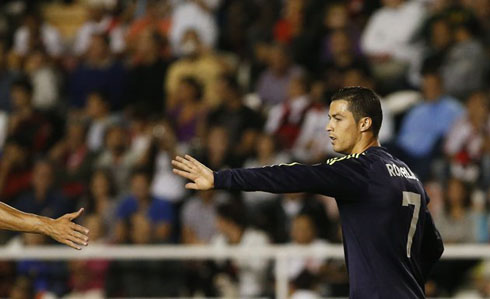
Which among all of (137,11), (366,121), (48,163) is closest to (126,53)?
(137,11)

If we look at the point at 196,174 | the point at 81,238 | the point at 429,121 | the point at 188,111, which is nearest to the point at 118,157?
the point at 188,111

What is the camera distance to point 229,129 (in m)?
12.4

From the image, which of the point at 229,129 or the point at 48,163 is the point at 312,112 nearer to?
the point at 229,129

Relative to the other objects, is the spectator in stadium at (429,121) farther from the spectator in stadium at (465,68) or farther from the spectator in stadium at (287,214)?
the spectator in stadium at (287,214)

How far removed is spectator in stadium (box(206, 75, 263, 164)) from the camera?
12.0m

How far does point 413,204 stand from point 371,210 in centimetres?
27

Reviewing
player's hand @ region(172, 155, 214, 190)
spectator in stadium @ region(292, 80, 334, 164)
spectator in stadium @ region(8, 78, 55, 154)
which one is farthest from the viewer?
spectator in stadium @ region(8, 78, 55, 154)

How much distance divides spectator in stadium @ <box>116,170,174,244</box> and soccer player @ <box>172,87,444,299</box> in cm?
518

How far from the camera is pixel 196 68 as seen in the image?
534 inches

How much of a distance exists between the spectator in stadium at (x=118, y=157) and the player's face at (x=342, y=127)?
6394 mm

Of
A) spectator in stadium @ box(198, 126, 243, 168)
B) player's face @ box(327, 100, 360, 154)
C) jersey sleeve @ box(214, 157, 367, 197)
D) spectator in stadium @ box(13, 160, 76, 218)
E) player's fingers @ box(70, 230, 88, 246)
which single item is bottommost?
player's fingers @ box(70, 230, 88, 246)

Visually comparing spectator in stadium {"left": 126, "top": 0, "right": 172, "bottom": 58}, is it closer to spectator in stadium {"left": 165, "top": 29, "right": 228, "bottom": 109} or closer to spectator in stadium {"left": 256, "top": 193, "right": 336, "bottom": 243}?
spectator in stadium {"left": 165, "top": 29, "right": 228, "bottom": 109}

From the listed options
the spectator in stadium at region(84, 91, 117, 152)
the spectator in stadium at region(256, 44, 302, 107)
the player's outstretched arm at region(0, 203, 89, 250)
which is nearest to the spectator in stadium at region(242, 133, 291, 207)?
the spectator in stadium at region(256, 44, 302, 107)

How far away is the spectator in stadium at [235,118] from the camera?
12.0 metres
